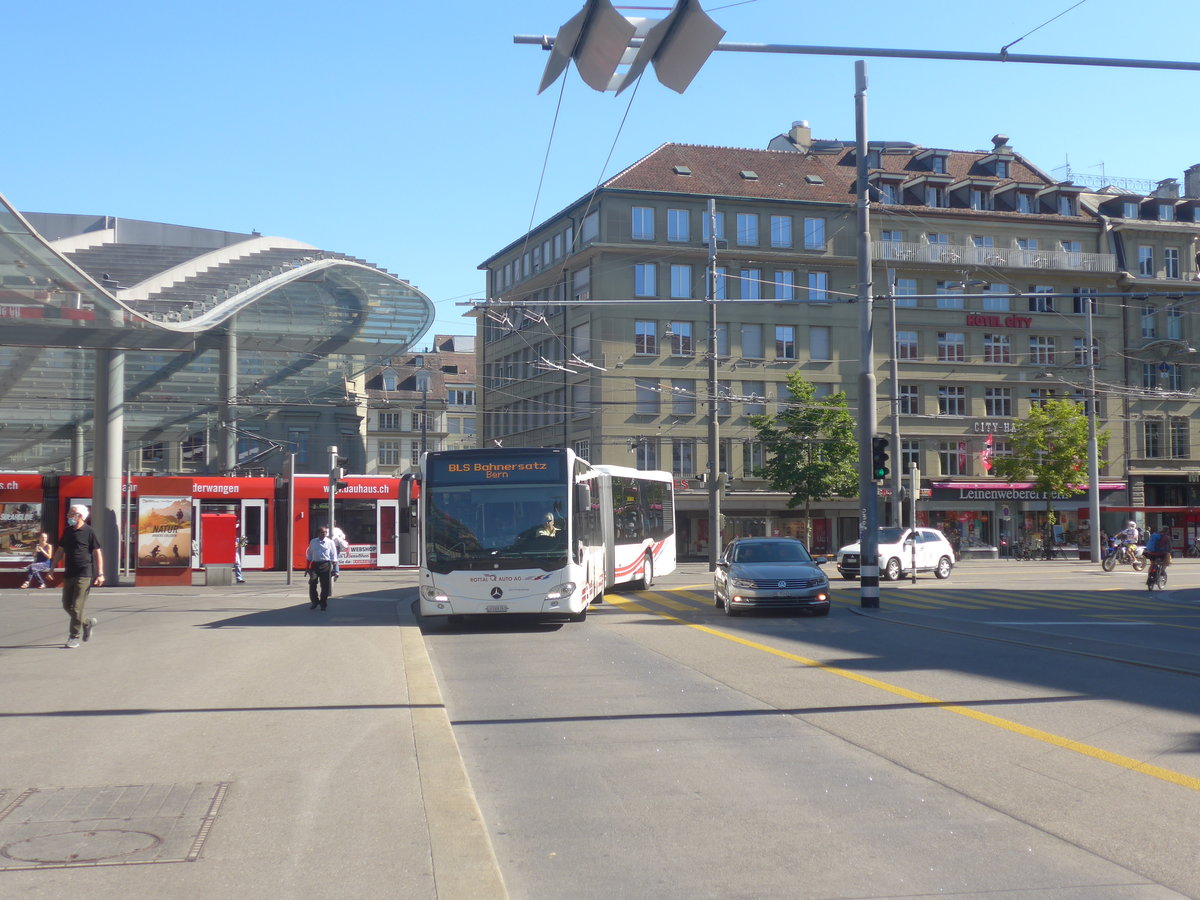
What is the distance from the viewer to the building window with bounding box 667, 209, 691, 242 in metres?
60.9

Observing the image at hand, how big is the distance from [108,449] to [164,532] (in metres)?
2.67

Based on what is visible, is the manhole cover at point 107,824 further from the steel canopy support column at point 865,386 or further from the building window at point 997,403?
the building window at point 997,403

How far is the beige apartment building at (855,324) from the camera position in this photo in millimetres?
60062

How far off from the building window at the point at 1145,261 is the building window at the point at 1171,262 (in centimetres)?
83

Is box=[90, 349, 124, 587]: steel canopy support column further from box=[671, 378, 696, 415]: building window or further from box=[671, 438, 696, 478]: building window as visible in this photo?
box=[671, 378, 696, 415]: building window

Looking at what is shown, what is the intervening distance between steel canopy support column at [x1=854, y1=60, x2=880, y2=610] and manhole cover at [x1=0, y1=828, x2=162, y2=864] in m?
17.9

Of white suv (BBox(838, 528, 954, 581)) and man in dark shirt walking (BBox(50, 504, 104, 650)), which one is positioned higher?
man in dark shirt walking (BBox(50, 504, 104, 650))

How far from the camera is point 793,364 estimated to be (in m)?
62.1

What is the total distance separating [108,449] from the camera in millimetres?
31688

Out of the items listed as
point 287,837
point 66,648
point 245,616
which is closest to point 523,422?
point 245,616

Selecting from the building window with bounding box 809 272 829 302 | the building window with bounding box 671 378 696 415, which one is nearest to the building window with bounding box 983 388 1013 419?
the building window with bounding box 809 272 829 302

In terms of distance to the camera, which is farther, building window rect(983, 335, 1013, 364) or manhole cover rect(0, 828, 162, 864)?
building window rect(983, 335, 1013, 364)

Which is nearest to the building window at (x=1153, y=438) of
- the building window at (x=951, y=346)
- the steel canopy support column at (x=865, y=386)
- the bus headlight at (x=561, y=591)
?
the building window at (x=951, y=346)

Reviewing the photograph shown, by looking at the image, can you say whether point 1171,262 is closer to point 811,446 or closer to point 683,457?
point 811,446
